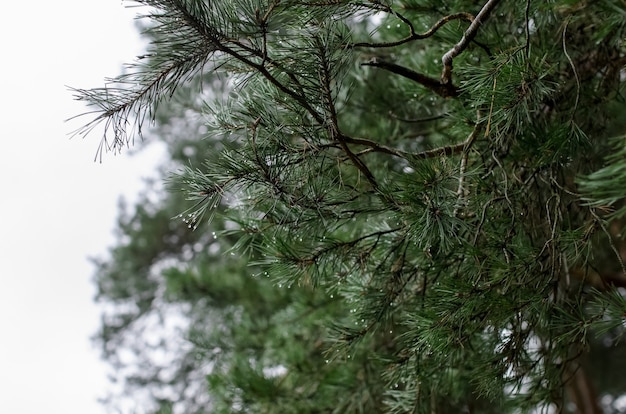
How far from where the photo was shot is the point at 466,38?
3.21 ft

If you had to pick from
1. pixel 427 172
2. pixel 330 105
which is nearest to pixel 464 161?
pixel 427 172

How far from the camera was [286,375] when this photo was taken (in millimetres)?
1669

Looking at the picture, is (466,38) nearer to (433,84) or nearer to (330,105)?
(433,84)

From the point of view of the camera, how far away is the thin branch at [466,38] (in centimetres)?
94

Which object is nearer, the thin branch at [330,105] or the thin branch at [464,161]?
the thin branch at [330,105]

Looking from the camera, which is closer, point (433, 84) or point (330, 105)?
point (330, 105)

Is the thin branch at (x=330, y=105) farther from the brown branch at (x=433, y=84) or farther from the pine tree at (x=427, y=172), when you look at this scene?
the brown branch at (x=433, y=84)

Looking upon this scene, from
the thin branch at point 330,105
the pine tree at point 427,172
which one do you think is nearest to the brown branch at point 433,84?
the pine tree at point 427,172

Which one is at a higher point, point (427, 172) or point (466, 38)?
point (466, 38)

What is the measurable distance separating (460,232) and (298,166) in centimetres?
31

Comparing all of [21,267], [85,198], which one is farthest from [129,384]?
[85,198]

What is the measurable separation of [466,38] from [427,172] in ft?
0.69

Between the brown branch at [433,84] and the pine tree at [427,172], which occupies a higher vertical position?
the brown branch at [433,84]

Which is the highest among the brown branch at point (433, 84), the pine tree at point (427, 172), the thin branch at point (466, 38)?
the brown branch at point (433, 84)
